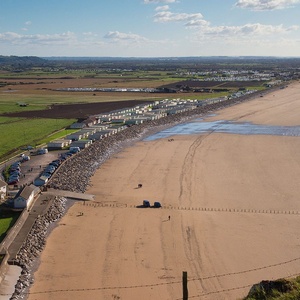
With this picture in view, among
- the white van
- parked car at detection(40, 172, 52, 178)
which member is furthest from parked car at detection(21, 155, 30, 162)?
parked car at detection(40, 172, 52, 178)

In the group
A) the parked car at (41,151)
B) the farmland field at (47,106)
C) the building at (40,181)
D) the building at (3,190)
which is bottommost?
the farmland field at (47,106)

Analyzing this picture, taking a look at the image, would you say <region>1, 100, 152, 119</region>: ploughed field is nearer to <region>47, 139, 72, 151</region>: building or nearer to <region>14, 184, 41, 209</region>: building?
<region>47, 139, 72, 151</region>: building

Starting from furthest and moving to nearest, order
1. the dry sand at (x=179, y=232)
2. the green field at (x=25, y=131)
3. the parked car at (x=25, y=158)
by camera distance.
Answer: the green field at (x=25, y=131) → the parked car at (x=25, y=158) → the dry sand at (x=179, y=232)

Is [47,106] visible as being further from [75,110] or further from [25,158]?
[25,158]

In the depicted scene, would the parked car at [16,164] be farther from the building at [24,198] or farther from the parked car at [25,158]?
the building at [24,198]

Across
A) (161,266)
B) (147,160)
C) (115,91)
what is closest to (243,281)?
(161,266)

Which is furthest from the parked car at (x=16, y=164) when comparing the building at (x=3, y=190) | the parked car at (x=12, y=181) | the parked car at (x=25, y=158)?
the building at (x=3, y=190)

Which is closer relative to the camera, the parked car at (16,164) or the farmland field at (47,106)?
the parked car at (16,164)

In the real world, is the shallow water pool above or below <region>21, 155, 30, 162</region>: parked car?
below
